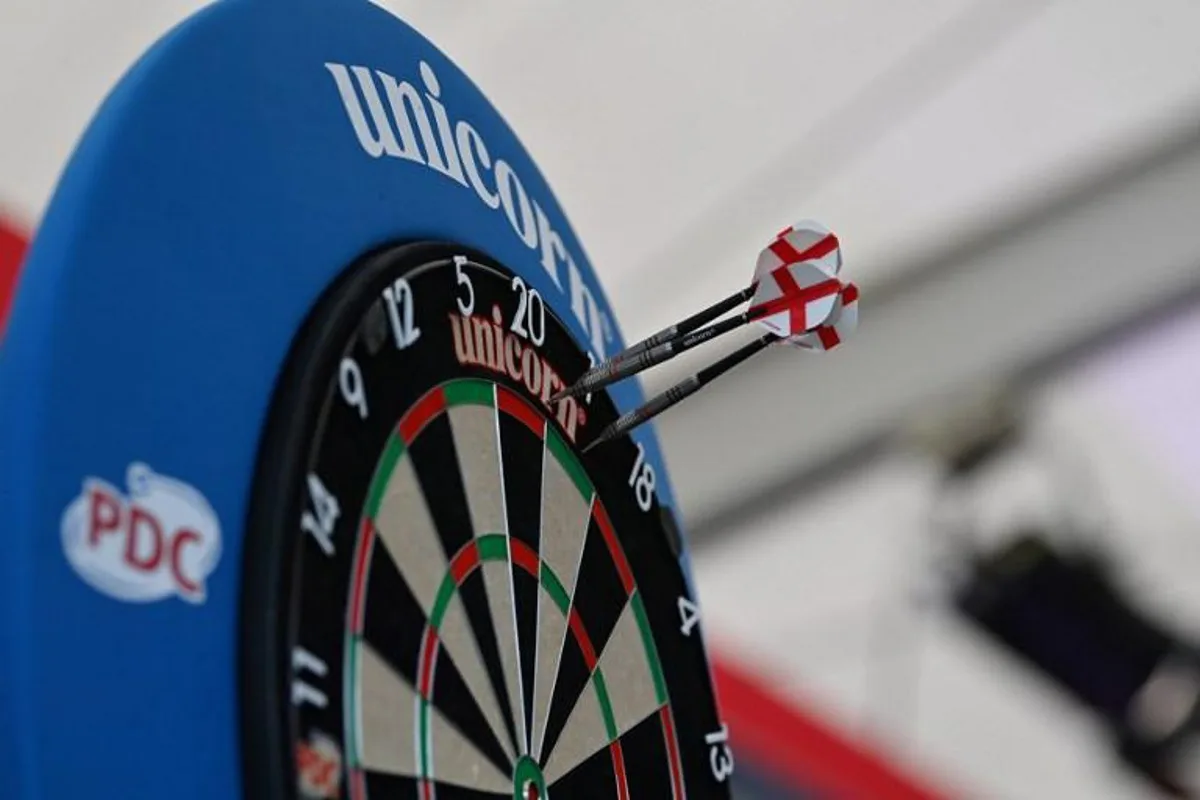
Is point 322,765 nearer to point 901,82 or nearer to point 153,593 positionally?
point 153,593

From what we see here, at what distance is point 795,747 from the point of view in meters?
2.20

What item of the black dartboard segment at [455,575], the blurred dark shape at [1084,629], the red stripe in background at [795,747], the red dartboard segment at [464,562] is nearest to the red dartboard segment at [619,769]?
the black dartboard segment at [455,575]

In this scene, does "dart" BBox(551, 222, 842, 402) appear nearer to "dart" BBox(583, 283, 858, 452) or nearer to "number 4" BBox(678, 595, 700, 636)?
"dart" BBox(583, 283, 858, 452)

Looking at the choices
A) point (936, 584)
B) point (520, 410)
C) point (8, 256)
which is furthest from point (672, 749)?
point (936, 584)

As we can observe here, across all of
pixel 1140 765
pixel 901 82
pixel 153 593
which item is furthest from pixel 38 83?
pixel 1140 765

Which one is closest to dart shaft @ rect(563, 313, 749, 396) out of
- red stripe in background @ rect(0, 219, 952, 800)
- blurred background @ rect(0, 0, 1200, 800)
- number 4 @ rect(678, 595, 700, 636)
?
number 4 @ rect(678, 595, 700, 636)

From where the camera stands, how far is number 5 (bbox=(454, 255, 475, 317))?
64cm

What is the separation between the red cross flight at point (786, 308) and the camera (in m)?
0.66

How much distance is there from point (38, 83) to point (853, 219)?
102 cm

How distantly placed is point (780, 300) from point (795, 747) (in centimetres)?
161

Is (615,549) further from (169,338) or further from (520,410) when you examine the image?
(169,338)

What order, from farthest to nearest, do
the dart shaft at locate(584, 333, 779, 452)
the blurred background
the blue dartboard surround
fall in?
the blurred background → the dart shaft at locate(584, 333, 779, 452) → the blue dartboard surround

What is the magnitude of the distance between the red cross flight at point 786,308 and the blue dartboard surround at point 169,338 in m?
0.09

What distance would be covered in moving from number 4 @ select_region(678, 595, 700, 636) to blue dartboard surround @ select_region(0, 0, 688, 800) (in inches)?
8.0
